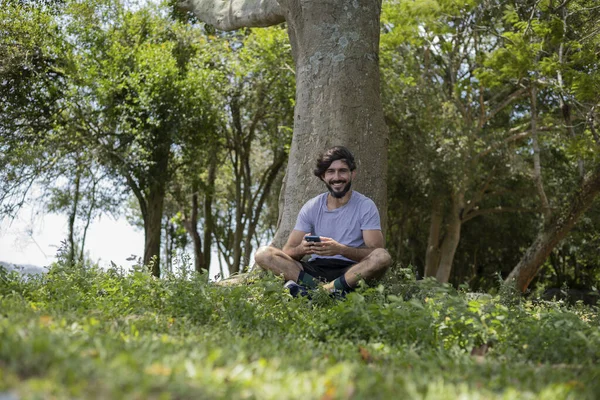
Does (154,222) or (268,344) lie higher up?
(154,222)

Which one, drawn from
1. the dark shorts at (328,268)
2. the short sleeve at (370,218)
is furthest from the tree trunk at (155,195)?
the short sleeve at (370,218)

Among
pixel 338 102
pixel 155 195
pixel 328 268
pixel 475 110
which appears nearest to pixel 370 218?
pixel 328 268

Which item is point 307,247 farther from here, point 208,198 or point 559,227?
point 208,198

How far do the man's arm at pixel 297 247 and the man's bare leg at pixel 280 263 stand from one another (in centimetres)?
8

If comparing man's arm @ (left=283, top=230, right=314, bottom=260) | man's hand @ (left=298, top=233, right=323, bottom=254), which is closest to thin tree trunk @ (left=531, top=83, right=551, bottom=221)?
man's arm @ (left=283, top=230, right=314, bottom=260)

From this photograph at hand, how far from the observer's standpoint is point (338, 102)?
8.55 m

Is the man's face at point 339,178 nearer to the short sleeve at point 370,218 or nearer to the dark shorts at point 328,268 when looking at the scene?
the short sleeve at point 370,218

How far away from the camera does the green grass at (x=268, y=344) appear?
2701mm

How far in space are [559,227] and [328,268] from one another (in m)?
11.8

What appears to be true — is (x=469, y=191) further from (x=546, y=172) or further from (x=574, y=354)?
(x=574, y=354)

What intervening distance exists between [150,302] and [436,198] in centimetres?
1566

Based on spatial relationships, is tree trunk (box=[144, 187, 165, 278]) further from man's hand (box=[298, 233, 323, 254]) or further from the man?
man's hand (box=[298, 233, 323, 254])

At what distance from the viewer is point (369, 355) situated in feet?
13.7

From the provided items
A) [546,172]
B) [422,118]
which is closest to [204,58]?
[422,118]
